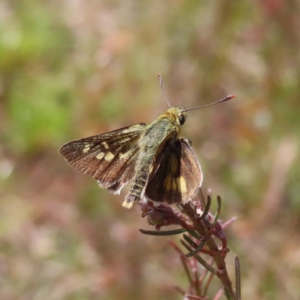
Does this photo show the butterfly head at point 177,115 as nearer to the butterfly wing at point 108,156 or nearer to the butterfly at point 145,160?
the butterfly at point 145,160

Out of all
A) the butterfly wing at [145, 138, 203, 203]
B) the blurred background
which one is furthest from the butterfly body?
the blurred background

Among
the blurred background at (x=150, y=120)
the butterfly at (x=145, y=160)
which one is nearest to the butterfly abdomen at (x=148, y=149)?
the butterfly at (x=145, y=160)

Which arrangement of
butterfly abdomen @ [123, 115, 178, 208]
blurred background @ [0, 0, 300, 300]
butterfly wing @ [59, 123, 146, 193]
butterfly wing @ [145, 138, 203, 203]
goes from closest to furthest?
butterfly wing @ [145, 138, 203, 203] < butterfly abdomen @ [123, 115, 178, 208] < butterfly wing @ [59, 123, 146, 193] < blurred background @ [0, 0, 300, 300]

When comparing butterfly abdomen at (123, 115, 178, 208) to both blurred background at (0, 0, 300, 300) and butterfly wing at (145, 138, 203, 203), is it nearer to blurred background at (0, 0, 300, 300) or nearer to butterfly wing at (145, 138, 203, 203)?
butterfly wing at (145, 138, 203, 203)

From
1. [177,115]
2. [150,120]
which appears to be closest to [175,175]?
[177,115]

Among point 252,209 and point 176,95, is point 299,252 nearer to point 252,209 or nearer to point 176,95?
point 252,209

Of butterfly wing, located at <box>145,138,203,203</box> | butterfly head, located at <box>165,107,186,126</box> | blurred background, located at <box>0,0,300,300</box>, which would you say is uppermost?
blurred background, located at <box>0,0,300,300</box>

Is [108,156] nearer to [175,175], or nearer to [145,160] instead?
[145,160]

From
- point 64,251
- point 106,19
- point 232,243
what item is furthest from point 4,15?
point 232,243

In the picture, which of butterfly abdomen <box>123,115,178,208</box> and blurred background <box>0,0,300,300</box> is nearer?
butterfly abdomen <box>123,115,178,208</box>
